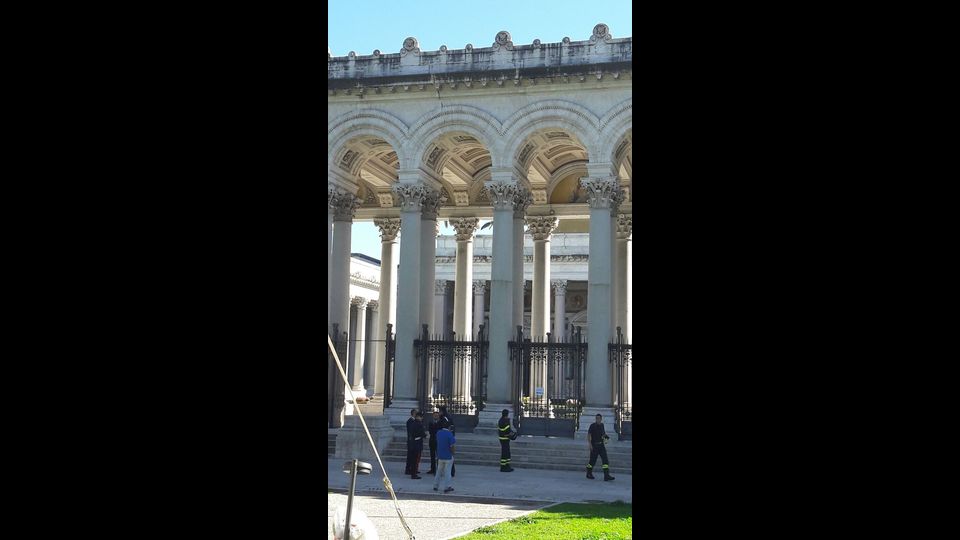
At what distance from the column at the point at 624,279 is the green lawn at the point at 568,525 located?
15.3 metres

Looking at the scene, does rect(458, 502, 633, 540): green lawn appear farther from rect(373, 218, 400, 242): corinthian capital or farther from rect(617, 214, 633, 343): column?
rect(373, 218, 400, 242): corinthian capital

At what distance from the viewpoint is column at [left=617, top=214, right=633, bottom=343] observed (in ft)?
98.6

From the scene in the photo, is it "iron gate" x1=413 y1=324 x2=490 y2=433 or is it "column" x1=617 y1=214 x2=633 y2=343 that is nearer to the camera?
"iron gate" x1=413 y1=324 x2=490 y2=433

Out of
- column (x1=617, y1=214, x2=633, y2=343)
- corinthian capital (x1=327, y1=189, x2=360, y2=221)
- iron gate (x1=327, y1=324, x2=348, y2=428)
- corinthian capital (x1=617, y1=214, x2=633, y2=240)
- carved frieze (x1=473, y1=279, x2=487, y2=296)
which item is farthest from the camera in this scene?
carved frieze (x1=473, y1=279, x2=487, y2=296)

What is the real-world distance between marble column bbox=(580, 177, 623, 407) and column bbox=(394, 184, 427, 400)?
535 centimetres

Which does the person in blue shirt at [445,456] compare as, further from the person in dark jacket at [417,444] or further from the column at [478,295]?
the column at [478,295]

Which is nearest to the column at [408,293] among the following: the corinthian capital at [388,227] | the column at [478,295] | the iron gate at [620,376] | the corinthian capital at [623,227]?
the iron gate at [620,376]

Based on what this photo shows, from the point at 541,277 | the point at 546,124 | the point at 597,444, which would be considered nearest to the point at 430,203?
the point at 546,124

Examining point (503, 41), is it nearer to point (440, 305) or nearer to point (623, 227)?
point (623, 227)

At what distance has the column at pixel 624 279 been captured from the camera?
30062 mm

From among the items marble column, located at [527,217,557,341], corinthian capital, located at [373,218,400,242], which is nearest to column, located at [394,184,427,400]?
marble column, located at [527,217,557,341]
